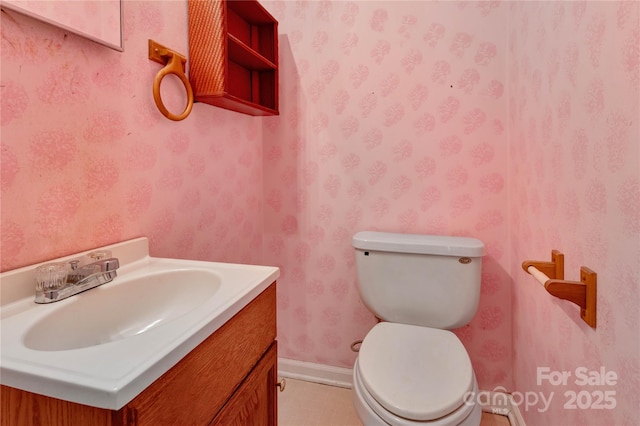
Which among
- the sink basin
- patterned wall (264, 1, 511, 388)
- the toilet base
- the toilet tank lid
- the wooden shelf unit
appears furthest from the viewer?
patterned wall (264, 1, 511, 388)

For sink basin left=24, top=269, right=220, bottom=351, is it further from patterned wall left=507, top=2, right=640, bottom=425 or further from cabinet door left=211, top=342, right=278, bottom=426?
patterned wall left=507, top=2, right=640, bottom=425

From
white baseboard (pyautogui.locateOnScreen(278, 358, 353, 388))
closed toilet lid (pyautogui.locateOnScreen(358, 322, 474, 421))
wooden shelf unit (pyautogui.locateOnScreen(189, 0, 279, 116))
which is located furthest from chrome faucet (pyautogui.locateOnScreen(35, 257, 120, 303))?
white baseboard (pyautogui.locateOnScreen(278, 358, 353, 388))

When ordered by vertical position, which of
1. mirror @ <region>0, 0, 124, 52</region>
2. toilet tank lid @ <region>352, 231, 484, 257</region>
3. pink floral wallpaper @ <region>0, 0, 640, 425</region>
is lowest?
toilet tank lid @ <region>352, 231, 484, 257</region>

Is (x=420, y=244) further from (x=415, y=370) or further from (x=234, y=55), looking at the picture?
(x=234, y=55)

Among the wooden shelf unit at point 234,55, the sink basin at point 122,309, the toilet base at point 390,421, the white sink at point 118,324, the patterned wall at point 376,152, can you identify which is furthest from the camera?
the patterned wall at point 376,152

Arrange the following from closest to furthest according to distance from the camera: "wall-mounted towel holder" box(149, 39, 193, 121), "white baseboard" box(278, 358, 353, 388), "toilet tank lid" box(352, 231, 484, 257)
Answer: "wall-mounted towel holder" box(149, 39, 193, 121), "toilet tank lid" box(352, 231, 484, 257), "white baseboard" box(278, 358, 353, 388)

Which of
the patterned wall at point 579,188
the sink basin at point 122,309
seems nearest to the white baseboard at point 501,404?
the patterned wall at point 579,188

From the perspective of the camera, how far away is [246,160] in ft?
5.14

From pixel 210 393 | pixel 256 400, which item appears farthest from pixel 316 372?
pixel 210 393

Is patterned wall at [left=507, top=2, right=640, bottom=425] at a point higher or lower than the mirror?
lower

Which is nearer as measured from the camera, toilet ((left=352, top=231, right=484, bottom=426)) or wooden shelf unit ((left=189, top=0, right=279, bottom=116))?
toilet ((left=352, top=231, right=484, bottom=426))

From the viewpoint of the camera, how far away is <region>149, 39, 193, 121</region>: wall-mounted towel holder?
39.2 inches

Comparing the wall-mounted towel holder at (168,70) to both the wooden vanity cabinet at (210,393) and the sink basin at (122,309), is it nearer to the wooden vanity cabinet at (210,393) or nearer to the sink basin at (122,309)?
the sink basin at (122,309)

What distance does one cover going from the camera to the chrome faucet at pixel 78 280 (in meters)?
0.68
